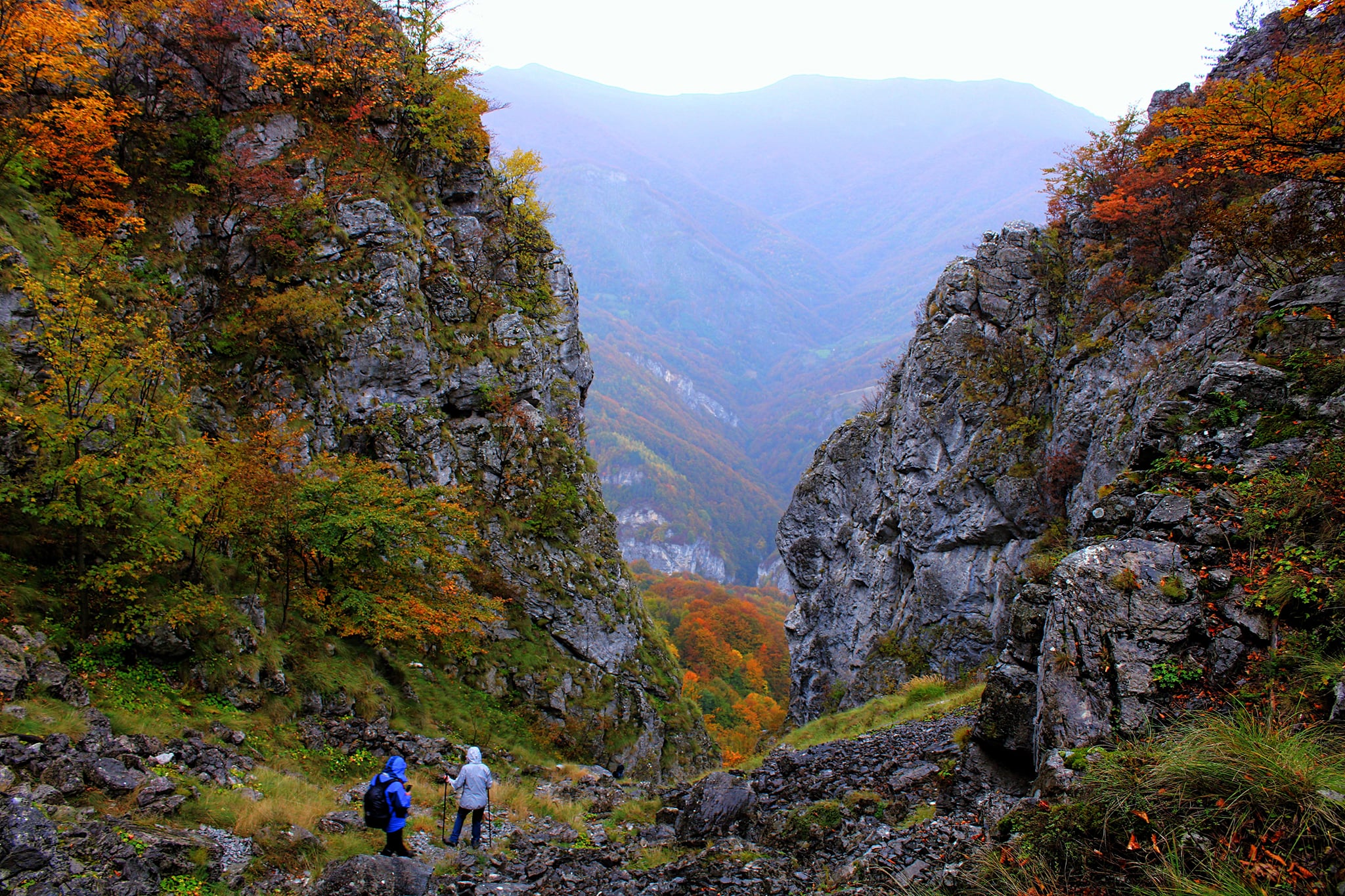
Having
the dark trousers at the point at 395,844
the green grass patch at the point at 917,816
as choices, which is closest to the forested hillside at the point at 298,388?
the dark trousers at the point at 395,844

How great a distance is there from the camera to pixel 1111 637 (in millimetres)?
7340

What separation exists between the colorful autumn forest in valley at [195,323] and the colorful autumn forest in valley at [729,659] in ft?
142

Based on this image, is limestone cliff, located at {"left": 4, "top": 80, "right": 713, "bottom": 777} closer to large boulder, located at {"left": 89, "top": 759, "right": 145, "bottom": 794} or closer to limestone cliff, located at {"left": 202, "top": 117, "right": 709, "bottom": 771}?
limestone cliff, located at {"left": 202, "top": 117, "right": 709, "bottom": 771}

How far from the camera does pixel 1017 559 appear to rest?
868 inches

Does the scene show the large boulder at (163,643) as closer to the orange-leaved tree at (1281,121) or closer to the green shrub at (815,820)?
the green shrub at (815,820)

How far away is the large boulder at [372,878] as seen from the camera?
6379mm

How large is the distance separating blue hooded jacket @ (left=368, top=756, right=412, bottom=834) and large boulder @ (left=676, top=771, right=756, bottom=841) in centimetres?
420

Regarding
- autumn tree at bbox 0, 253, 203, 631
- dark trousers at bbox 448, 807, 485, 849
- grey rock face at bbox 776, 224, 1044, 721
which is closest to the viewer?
autumn tree at bbox 0, 253, 203, 631

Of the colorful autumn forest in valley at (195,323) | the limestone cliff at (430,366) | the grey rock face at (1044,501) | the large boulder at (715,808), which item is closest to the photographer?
the grey rock face at (1044,501)

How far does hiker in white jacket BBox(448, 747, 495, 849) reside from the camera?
29.5 ft

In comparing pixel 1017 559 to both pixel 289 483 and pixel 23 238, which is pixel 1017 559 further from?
pixel 23 238

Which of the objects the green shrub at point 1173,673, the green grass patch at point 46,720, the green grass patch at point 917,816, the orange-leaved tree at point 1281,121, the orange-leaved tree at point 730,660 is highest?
the orange-leaved tree at point 1281,121

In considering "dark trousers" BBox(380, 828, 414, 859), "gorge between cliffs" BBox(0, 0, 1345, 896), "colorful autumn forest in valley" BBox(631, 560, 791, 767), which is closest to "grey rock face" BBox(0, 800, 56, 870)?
"gorge between cliffs" BBox(0, 0, 1345, 896)

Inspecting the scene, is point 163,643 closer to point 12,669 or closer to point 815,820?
point 12,669
